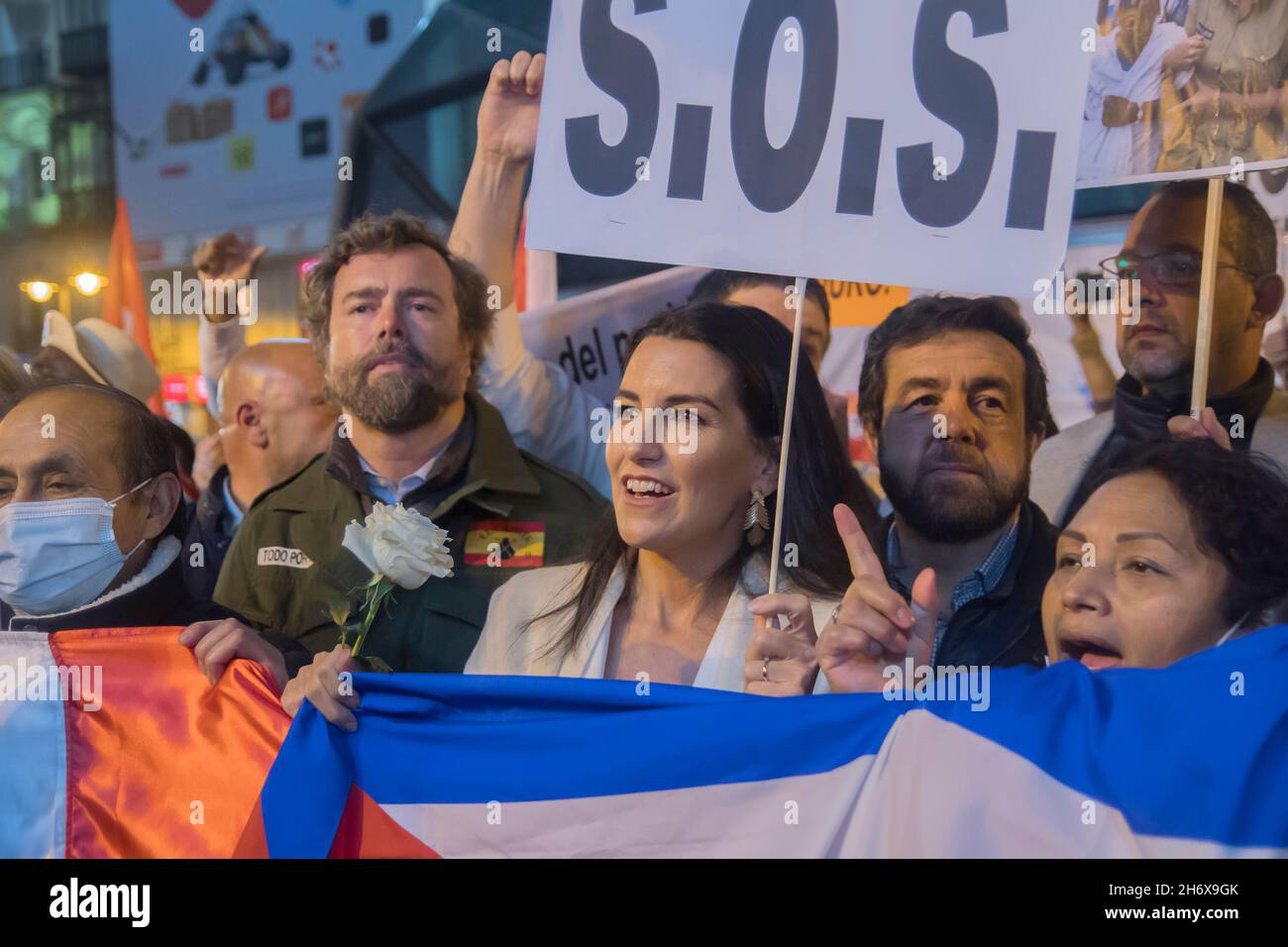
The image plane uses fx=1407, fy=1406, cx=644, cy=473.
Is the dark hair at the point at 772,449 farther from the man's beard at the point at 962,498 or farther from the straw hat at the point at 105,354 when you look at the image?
the straw hat at the point at 105,354

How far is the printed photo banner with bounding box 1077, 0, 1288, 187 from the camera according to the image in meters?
3.39

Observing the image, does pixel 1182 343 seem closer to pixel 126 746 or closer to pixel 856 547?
pixel 856 547

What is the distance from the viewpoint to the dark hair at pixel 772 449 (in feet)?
11.0

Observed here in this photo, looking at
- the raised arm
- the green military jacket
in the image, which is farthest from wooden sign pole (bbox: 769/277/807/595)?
the raised arm

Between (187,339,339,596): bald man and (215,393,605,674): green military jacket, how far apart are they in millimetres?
260

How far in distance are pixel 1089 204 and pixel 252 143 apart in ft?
7.89

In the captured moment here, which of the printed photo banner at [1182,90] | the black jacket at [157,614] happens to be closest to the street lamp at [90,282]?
the black jacket at [157,614]

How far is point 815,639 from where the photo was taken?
3178mm

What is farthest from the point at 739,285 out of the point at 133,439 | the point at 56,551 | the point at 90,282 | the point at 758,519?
the point at 90,282

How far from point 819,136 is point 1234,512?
1267 millimetres

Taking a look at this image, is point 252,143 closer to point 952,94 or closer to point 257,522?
point 257,522

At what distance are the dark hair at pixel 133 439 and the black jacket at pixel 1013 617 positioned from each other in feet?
6.62

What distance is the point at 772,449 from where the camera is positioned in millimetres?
3400
